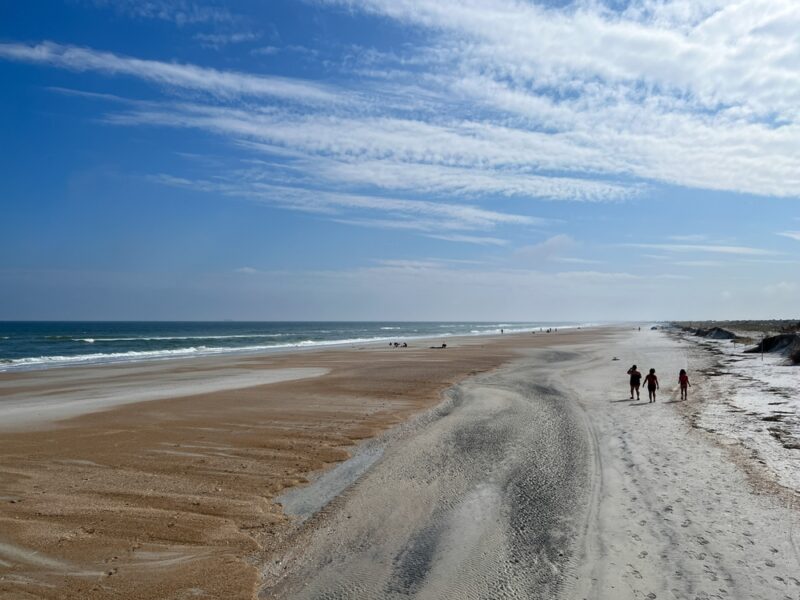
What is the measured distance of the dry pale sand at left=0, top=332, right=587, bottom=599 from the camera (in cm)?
754

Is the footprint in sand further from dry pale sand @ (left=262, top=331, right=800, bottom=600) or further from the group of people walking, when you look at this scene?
the group of people walking

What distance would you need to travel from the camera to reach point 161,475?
1199cm

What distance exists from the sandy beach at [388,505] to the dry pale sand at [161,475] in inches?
1.9

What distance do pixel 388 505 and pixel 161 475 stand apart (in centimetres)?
522

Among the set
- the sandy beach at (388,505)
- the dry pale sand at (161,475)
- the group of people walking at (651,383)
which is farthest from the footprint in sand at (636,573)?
the group of people walking at (651,383)

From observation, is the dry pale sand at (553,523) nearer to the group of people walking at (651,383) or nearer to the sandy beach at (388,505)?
the sandy beach at (388,505)

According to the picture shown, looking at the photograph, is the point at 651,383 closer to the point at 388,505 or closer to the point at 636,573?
the point at 388,505

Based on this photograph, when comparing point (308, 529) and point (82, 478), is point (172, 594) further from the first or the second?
point (82, 478)

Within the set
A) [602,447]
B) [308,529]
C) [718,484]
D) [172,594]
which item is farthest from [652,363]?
[172,594]

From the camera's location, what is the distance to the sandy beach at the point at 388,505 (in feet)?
23.8

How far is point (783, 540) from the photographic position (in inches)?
322

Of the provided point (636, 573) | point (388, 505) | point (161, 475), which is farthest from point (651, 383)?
point (161, 475)

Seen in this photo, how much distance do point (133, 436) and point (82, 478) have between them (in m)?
4.15

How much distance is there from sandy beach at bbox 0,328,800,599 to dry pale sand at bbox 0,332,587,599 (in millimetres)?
49
